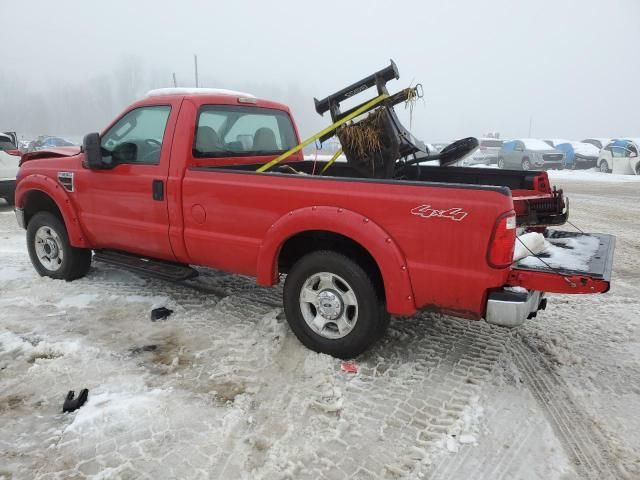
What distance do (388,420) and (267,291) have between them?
2.28m

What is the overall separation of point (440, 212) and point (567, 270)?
0.83 m

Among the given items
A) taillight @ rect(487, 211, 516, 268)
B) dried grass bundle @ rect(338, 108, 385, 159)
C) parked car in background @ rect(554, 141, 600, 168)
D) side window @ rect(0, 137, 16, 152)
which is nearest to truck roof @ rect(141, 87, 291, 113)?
dried grass bundle @ rect(338, 108, 385, 159)

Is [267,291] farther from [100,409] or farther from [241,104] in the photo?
[100,409]

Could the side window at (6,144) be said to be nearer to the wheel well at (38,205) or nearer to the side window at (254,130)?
the wheel well at (38,205)

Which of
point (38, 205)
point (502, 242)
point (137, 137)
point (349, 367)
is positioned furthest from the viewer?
point (38, 205)

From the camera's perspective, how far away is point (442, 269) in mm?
2850

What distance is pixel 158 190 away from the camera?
3975mm

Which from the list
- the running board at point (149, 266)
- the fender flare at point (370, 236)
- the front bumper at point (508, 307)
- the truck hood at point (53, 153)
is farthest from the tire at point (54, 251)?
the front bumper at point (508, 307)

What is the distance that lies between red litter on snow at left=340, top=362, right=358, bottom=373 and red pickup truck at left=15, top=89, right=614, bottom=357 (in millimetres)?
75

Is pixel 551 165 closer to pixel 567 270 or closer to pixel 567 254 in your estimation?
pixel 567 254

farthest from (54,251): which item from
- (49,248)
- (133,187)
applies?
(133,187)

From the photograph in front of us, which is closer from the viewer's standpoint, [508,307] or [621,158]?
[508,307]

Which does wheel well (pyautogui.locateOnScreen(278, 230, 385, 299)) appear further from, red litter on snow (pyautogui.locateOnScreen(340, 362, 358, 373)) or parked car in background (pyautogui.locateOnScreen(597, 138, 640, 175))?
parked car in background (pyautogui.locateOnScreen(597, 138, 640, 175))

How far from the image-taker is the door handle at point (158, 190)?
3.96 metres
